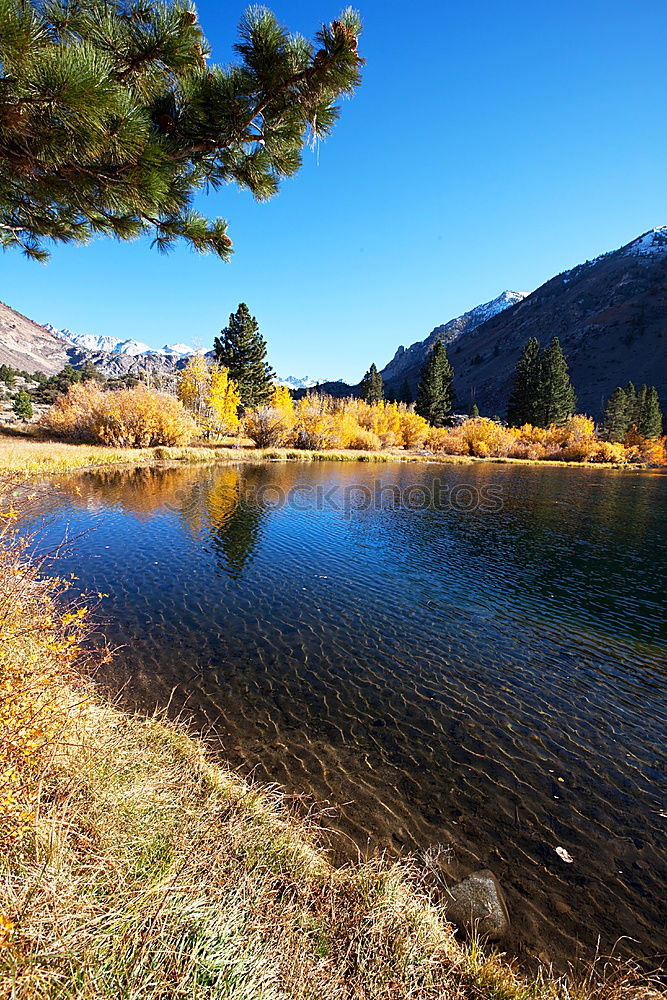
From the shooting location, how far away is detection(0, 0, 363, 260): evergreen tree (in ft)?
10.3

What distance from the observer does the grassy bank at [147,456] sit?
1115 inches

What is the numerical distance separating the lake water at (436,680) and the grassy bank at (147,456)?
12543mm

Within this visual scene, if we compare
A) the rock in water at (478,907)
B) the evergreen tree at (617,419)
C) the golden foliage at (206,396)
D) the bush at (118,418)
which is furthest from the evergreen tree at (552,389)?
the rock in water at (478,907)

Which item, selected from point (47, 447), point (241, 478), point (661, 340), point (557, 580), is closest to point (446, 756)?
point (557, 580)

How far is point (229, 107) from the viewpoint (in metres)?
4.27

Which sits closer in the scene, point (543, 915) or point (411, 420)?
point (543, 915)

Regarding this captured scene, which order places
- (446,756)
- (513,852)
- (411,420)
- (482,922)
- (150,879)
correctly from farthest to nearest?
(411,420), (446,756), (513,852), (482,922), (150,879)

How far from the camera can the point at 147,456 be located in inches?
1526

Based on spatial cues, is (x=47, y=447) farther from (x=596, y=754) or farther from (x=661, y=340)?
(x=661, y=340)

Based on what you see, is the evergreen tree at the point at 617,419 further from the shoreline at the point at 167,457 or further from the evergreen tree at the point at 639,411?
the shoreline at the point at 167,457

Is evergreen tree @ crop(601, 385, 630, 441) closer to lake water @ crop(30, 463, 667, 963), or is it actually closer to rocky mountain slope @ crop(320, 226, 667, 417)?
rocky mountain slope @ crop(320, 226, 667, 417)

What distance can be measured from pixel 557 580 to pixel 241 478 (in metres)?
24.7

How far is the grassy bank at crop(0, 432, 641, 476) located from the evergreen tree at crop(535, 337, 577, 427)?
14276 mm

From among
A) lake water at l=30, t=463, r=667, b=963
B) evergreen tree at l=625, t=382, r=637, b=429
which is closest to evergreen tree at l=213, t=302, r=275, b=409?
lake water at l=30, t=463, r=667, b=963
